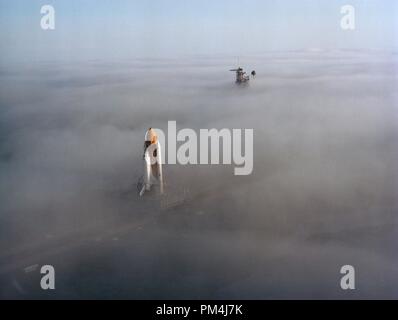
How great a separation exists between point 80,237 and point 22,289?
942mm

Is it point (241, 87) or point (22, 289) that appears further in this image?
point (241, 87)

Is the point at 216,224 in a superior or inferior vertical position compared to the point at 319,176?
inferior

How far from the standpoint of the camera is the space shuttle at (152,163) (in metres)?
5.08

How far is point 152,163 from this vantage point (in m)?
5.11

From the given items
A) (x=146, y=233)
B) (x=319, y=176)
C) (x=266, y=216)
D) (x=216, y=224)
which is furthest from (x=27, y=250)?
(x=319, y=176)

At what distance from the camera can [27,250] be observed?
4898mm

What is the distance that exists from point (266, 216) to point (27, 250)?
3096 mm

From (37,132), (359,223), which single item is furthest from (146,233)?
(359,223)

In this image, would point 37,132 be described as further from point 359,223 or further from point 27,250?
point 359,223

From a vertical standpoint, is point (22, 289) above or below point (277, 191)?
below

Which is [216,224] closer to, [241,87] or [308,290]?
[308,290]

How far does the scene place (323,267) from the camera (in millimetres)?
4938

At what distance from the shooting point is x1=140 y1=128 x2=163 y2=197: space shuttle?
508 cm

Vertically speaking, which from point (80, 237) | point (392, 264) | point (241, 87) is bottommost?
point (392, 264)
